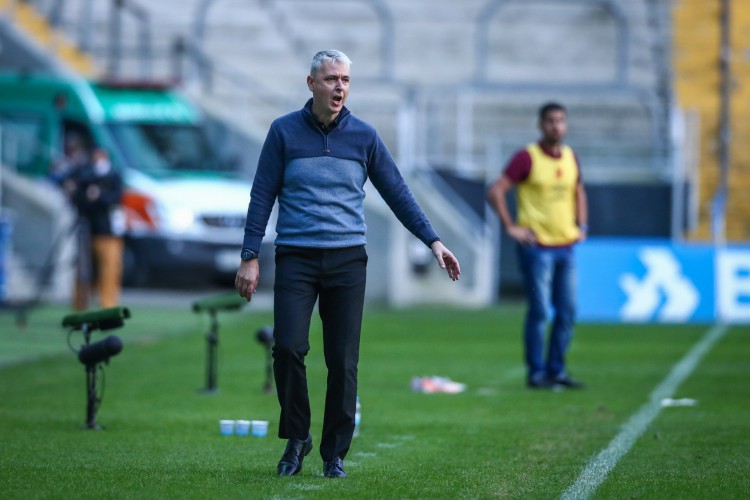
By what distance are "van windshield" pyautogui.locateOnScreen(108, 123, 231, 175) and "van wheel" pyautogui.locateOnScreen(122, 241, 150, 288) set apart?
130 cm

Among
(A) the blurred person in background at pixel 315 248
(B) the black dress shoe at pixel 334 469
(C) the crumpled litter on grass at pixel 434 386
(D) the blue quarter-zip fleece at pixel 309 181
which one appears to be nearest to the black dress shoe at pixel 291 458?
(A) the blurred person in background at pixel 315 248

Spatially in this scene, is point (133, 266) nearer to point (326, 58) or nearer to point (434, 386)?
point (434, 386)

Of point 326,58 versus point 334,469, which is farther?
point 334,469

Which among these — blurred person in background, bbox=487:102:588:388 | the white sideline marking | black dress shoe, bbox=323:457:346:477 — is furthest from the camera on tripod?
blurred person in background, bbox=487:102:588:388

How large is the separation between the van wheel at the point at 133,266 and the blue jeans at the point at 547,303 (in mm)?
12067

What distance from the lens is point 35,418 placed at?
10.2 m

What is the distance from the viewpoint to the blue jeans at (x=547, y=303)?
40.2ft

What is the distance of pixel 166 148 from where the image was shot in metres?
24.6

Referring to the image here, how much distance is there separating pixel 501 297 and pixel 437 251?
51.9 ft

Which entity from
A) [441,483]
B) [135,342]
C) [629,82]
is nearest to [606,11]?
[629,82]

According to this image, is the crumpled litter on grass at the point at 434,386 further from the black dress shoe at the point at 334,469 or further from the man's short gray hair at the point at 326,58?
the man's short gray hair at the point at 326,58

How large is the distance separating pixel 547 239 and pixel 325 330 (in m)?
4.78

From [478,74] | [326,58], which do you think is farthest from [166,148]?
[326,58]

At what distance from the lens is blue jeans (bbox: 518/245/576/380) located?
12242 millimetres
